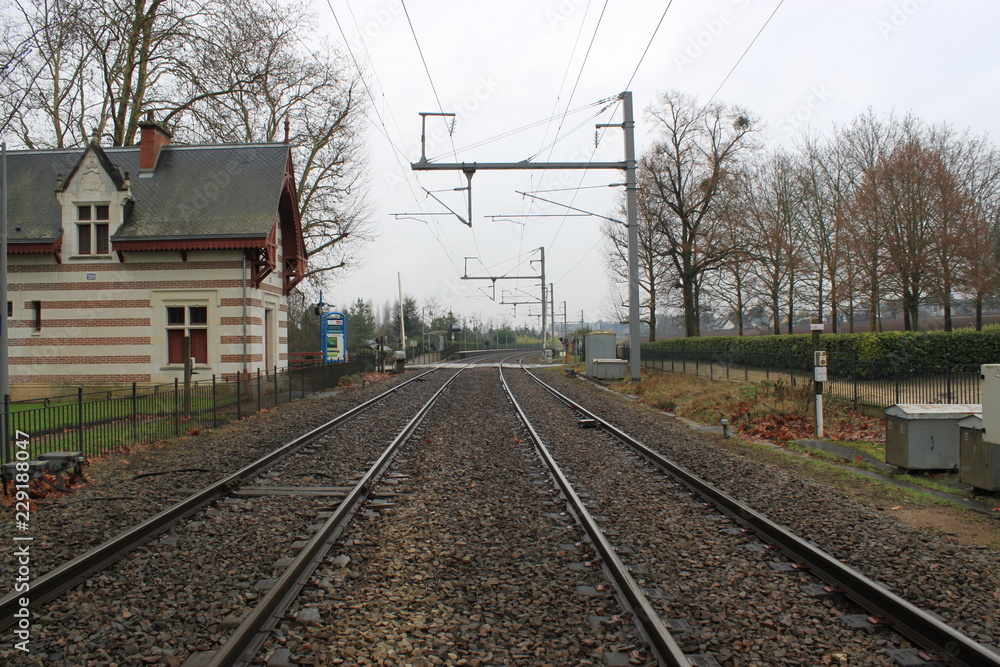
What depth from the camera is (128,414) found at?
39.4 feet

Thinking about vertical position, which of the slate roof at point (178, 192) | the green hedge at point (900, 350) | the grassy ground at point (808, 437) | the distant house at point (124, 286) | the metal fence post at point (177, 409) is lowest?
the grassy ground at point (808, 437)

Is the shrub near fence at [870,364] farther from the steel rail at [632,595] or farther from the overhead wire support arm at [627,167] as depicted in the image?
the steel rail at [632,595]

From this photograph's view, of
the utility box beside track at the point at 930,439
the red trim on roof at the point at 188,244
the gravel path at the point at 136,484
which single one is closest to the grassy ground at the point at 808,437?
the utility box beside track at the point at 930,439

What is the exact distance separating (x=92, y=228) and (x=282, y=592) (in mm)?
21508

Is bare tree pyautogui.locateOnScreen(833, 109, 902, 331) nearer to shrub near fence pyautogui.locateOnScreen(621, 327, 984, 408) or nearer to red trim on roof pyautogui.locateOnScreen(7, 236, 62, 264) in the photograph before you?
shrub near fence pyautogui.locateOnScreen(621, 327, 984, 408)

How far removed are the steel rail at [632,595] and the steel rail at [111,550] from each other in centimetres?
409

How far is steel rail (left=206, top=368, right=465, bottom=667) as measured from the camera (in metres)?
3.82

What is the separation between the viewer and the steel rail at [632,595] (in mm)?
3748

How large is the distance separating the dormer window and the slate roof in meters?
0.65

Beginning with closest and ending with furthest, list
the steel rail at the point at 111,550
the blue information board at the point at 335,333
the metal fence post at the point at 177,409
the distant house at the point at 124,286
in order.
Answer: the steel rail at the point at 111,550 → the metal fence post at the point at 177,409 → the distant house at the point at 124,286 → the blue information board at the point at 335,333

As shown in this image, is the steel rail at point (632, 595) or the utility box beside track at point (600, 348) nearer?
the steel rail at point (632, 595)

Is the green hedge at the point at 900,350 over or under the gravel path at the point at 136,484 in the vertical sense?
over

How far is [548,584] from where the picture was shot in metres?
5.01

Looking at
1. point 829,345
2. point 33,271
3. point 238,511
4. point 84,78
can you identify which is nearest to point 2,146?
point 238,511
